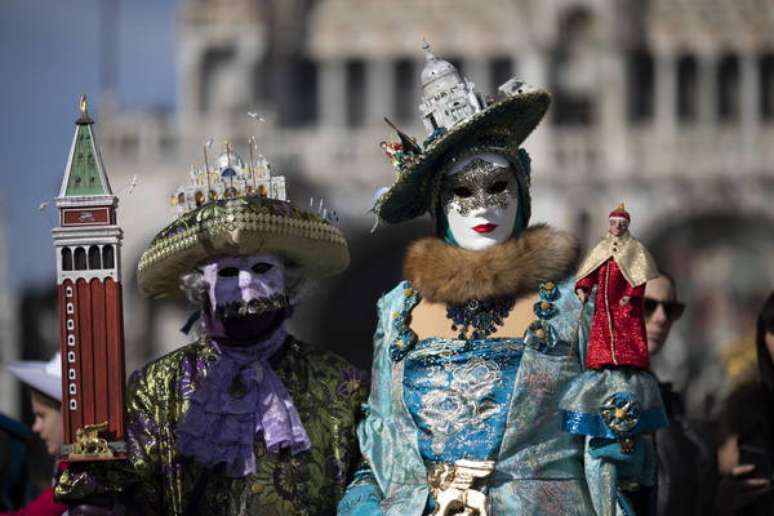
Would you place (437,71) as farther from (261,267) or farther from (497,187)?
(261,267)

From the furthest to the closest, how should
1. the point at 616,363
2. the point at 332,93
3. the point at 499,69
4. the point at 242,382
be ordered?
the point at 332,93
the point at 499,69
the point at 242,382
the point at 616,363

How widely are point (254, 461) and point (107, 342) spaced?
70 centimetres

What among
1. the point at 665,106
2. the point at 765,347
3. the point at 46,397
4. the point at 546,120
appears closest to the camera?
the point at 765,347

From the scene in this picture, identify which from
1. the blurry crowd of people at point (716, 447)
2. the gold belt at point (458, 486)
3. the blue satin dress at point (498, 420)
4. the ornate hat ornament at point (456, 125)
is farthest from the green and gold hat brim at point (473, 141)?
the blurry crowd of people at point (716, 447)

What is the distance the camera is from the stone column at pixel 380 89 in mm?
23281

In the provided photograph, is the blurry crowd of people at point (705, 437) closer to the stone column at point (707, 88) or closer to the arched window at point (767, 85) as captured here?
the stone column at point (707, 88)

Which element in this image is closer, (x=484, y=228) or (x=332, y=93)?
(x=484, y=228)

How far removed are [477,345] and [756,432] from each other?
A: 5.58 ft

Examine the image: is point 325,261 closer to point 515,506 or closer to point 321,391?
point 321,391

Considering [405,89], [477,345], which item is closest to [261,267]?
[477,345]

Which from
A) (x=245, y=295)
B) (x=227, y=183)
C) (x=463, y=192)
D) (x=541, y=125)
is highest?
(x=541, y=125)

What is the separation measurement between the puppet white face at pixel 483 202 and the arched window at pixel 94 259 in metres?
1.05

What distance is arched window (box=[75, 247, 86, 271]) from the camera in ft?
17.6

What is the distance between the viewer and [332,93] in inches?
921
